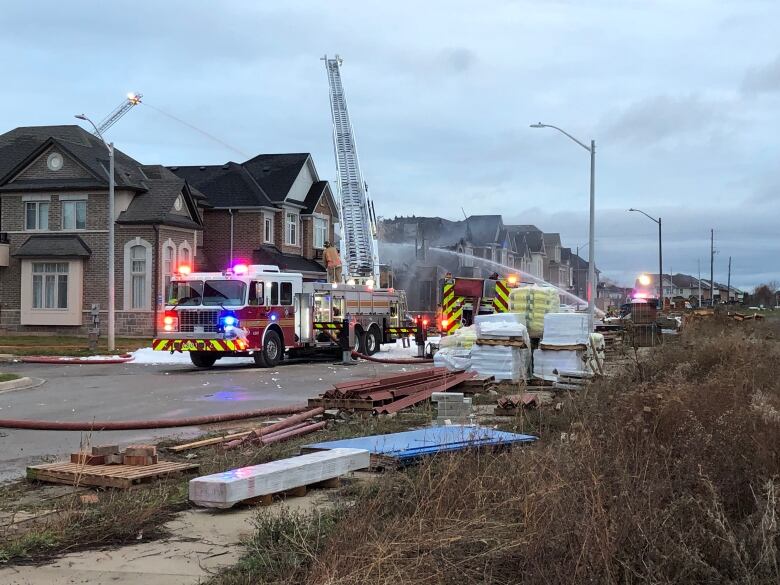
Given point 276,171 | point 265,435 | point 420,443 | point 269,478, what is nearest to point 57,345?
point 276,171

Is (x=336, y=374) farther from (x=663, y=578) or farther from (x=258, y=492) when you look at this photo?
(x=663, y=578)

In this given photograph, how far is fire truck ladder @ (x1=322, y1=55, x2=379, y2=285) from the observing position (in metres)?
28.5

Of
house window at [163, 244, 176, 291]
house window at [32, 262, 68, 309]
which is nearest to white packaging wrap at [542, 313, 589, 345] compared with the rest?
house window at [163, 244, 176, 291]

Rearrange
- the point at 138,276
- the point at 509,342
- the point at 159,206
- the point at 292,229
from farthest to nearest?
the point at 292,229 → the point at 138,276 → the point at 159,206 → the point at 509,342

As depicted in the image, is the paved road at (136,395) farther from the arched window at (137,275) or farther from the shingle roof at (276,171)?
the shingle roof at (276,171)

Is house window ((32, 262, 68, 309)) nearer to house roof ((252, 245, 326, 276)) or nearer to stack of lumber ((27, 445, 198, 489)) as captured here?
house roof ((252, 245, 326, 276))

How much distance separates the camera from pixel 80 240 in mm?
33000

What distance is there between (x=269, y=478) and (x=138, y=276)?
2820 centimetres

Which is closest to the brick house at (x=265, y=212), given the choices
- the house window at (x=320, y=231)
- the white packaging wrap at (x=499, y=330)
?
the house window at (x=320, y=231)

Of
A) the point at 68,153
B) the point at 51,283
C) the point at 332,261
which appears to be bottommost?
the point at 51,283

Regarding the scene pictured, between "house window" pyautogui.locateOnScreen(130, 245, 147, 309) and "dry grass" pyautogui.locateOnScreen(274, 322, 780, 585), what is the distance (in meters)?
28.1

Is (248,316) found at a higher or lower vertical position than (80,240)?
lower

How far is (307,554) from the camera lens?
4.46 meters

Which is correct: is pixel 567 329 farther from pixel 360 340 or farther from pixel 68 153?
pixel 68 153
